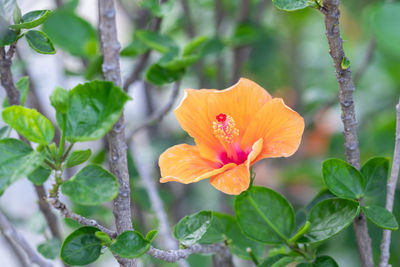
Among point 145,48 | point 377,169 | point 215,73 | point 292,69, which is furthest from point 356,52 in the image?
point 377,169

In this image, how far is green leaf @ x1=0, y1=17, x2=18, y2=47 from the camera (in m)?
0.56

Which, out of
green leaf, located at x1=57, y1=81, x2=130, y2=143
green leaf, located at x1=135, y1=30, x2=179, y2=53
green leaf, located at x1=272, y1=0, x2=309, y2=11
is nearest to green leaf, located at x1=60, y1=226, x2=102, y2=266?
green leaf, located at x1=57, y1=81, x2=130, y2=143

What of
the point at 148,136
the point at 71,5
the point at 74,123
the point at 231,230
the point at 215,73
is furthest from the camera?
the point at 148,136

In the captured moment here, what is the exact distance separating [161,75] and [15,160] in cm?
43

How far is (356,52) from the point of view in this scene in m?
1.81

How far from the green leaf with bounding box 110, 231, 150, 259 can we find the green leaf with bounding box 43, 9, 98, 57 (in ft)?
2.35

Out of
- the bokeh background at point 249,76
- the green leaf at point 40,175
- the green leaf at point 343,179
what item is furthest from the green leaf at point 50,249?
the green leaf at point 343,179

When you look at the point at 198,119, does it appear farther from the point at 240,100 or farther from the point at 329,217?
the point at 329,217

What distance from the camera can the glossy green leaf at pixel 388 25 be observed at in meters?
1.10

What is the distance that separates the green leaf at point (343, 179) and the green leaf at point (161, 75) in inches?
14.5

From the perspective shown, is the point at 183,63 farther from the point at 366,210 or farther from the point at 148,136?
the point at 148,136

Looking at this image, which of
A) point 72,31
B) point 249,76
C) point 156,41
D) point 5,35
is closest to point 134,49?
point 156,41

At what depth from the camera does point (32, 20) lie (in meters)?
0.56

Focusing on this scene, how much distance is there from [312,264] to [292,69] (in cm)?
109
